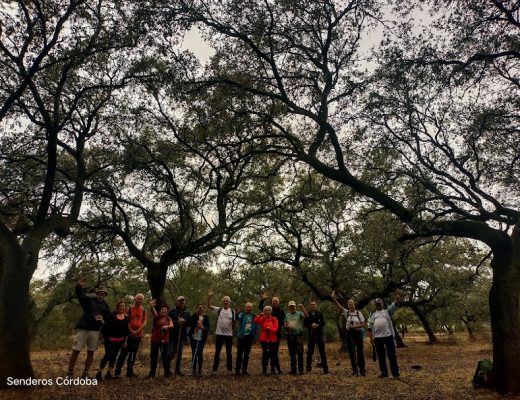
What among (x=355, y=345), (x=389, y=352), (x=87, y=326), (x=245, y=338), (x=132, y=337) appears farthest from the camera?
(x=355, y=345)

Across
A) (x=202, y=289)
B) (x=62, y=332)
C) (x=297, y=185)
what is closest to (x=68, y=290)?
(x=62, y=332)

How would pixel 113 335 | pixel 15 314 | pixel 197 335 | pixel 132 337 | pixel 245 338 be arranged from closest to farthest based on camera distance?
pixel 15 314
pixel 113 335
pixel 132 337
pixel 245 338
pixel 197 335

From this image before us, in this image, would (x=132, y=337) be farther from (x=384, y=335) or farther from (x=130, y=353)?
(x=384, y=335)

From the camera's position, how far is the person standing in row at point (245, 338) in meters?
10.5

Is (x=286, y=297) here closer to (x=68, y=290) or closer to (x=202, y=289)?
(x=202, y=289)

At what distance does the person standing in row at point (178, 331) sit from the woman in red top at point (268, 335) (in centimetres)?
194

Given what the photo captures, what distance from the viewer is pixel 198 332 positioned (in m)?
10.9

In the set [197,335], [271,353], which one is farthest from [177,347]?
[271,353]

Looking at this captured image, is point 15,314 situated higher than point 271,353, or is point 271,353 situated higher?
point 15,314

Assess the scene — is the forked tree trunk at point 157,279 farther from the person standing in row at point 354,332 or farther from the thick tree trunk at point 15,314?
the person standing in row at point 354,332

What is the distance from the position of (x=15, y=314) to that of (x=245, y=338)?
17.7 feet

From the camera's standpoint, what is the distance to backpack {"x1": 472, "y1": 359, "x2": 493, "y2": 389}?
8156mm

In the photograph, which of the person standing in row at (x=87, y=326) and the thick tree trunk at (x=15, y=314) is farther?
the person standing in row at (x=87, y=326)

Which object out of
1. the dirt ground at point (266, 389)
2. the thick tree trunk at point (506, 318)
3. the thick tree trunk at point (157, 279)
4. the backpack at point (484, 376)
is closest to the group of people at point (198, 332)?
the dirt ground at point (266, 389)
